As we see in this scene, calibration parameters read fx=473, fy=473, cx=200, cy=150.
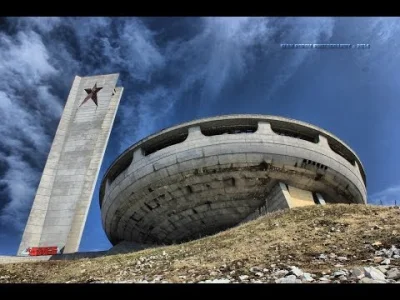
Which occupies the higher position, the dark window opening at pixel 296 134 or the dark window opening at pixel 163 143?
the dark window opening at pixel 296 134

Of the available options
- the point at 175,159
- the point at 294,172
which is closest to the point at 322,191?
the point at 294,172

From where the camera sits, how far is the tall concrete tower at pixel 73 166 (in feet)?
96.3

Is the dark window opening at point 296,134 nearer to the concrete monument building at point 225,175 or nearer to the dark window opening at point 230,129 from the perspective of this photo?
the concrete monument building at point 225,175

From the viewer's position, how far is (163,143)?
19062 mm

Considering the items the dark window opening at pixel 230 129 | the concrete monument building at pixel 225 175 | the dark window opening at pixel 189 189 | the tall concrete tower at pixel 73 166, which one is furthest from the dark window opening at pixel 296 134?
the tall concrete tower at pixel 73 166

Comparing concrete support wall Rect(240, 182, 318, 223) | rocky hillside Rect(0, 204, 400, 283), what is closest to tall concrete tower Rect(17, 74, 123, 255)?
concrete support wall Rect(240, 182, 318, 223)

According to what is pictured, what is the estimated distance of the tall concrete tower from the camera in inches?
1156

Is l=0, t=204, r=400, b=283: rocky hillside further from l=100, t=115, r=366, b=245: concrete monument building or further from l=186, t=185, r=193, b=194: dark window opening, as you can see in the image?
l=186, t=185, r=193, b=194: dark window opening

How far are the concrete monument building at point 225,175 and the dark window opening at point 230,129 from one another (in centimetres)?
4

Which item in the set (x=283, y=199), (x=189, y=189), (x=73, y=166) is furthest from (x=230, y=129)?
(x=73, y=166)

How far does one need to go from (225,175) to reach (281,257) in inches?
309

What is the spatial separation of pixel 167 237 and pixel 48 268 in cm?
679

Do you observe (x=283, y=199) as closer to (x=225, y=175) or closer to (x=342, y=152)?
(x=225, y=175)

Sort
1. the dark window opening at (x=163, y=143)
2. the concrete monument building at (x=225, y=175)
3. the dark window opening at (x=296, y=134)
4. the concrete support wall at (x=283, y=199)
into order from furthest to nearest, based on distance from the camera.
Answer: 1. the dark window opening at (x=163, y=143)
2. the dark window opening at (x=296, y=134)
3. the concrete monument building at (x=225, y=175)
4. the concrete support wall at (x=283, y=199)
